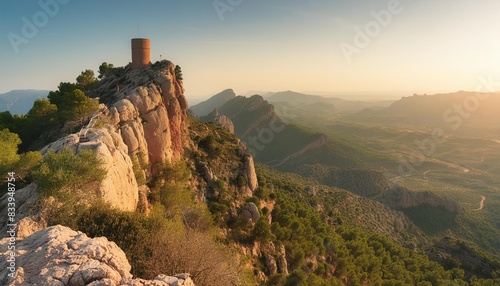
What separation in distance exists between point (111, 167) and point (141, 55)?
3635 centimetres

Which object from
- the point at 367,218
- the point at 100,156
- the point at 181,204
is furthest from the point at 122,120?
the point at 367,218

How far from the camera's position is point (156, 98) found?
44.5m

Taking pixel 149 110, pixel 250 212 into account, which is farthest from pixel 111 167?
pixel 250 212

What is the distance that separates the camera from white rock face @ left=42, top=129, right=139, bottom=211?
860 inches

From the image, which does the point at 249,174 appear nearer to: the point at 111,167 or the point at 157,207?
the point at 157,207

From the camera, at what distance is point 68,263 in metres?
12.1

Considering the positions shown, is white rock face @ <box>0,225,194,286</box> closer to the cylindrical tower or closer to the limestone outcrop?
the limestone outcrop

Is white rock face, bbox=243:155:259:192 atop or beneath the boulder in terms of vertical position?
atop

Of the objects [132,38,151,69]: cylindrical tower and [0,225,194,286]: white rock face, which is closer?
[0,225,194,286]: white rock face

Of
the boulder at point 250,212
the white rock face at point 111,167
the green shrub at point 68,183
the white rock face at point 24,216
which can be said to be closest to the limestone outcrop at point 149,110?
the white rock face at point 111,167

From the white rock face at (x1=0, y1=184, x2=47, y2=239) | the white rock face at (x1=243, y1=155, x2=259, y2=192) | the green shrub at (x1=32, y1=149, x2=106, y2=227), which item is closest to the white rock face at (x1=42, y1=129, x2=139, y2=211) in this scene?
→ the green shrub at (x1=32, y1=149, x2=106, y2=227)

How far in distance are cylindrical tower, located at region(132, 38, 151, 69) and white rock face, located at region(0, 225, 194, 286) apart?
44523 mm

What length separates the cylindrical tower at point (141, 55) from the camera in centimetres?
5222

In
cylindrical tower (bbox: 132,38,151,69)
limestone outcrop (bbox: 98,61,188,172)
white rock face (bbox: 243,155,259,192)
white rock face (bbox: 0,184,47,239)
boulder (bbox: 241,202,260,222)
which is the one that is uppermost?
cylindrical tower (bbox: 132,38,151,69)
